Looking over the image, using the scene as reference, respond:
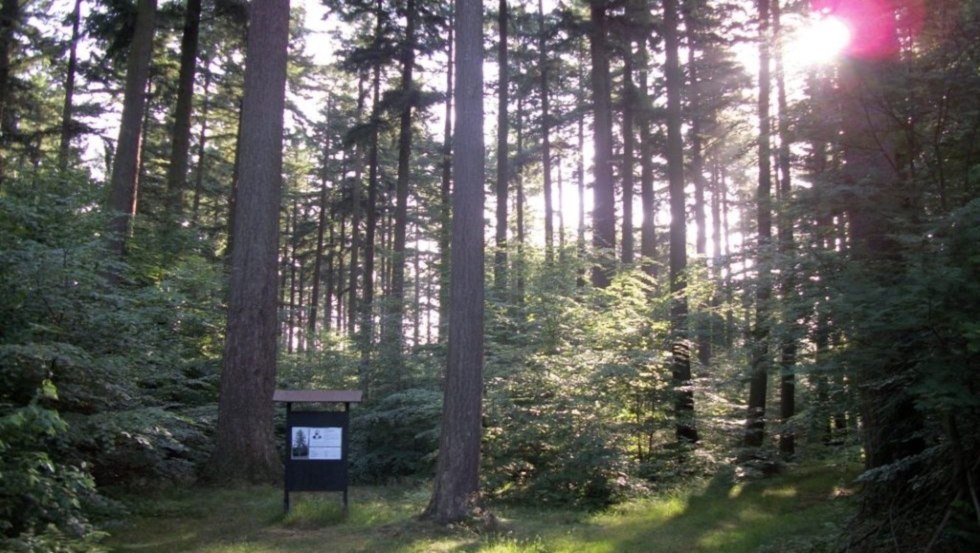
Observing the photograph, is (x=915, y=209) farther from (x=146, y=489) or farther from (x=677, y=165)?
(x=146, y=489)

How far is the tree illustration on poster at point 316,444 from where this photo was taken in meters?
9.20

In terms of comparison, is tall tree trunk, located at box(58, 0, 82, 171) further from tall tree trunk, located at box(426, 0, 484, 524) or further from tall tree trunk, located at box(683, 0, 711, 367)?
tall tree trunk, located at box(683, 0, 711, 367)

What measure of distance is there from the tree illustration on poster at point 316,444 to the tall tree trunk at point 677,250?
655 cm

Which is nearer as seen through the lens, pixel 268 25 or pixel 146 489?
pixel 146 489

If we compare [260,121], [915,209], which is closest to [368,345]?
[260,121]

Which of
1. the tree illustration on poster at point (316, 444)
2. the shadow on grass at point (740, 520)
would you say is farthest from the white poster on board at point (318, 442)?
the shadow on grass at point (740, 520)

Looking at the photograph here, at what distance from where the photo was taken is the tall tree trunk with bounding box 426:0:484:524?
853 cm

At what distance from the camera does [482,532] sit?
8.16 meters

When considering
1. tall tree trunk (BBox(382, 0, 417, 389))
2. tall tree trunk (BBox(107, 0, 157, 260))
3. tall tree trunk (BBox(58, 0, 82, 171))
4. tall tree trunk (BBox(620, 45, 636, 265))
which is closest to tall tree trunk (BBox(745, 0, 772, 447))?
tall tree trunk (BBox(620, 45, 636, 265))

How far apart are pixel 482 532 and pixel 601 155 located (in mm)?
12147

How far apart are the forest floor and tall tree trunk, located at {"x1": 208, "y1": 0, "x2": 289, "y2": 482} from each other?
0.73m

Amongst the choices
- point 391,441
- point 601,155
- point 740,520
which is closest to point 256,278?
point 391,441

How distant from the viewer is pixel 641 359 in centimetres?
1215

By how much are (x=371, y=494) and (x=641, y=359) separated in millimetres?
5384
